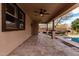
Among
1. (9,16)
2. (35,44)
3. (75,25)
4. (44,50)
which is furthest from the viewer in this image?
(75,25)

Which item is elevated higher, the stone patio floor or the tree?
the tree

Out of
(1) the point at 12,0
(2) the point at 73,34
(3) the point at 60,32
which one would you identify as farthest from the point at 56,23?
(1) the point at 12,0

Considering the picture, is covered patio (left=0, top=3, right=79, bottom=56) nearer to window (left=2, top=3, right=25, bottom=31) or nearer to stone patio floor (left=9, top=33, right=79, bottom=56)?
stone patio floor (left=9, top=33, right=79, bottom=56)

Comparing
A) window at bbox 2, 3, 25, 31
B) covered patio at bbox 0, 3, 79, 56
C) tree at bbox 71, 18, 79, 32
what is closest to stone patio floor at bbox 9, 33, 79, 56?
covered patio at bbox 0, 3, 79, 56

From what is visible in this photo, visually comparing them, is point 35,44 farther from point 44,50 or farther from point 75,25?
point 75,25

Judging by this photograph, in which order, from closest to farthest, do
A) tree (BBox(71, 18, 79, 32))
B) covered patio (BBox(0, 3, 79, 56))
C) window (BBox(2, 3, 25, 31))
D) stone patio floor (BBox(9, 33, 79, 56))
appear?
window (BBox(2, 3, 25, 31)) < covered patio (BBox(0, 3, 79, 56)) < stone patio floor (BBox(9, 33, 79, 56)) < tree (BBox(71, 18, 79, 32))

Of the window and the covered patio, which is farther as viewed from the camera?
the covered patio

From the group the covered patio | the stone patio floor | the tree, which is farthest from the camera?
the tree

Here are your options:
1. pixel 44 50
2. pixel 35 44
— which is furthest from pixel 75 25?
pixel 44 50

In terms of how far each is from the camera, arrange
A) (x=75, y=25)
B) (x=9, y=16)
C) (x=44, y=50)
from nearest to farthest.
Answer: (x=9, y=16) → (x=44, y=50) → (x=75, y=25)

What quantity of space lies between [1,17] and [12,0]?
1.25 meters

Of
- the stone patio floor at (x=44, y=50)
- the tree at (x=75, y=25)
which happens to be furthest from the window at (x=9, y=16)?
the tree at (x=75, y=25)

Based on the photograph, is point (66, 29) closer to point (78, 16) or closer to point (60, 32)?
point (60, 32)

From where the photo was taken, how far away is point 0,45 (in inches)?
156
